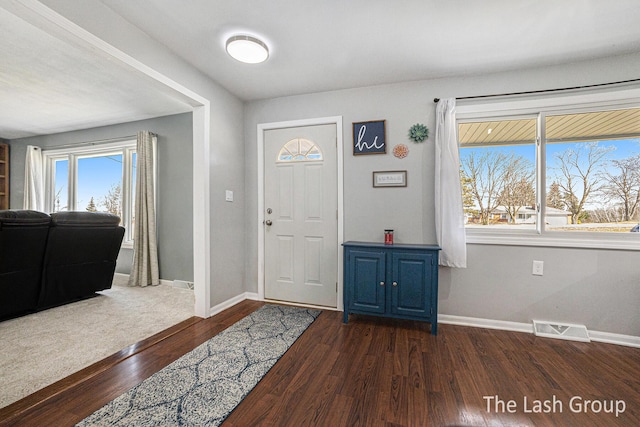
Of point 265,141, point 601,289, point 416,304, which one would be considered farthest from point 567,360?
point 265,141

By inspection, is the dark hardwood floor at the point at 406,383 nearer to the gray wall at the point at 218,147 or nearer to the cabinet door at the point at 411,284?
the cabinet door at the point at 411,284

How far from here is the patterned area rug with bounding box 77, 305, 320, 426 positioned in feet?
4.53

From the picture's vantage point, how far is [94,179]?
4.58m

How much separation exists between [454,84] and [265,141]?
6.88 ft

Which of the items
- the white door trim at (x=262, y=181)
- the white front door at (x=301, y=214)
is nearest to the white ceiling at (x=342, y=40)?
the white door trim at (x=262, y=181)

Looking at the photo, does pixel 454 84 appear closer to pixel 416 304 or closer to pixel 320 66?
pixel 320 66

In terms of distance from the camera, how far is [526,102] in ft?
8.07

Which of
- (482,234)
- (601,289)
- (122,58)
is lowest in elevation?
(601,289)

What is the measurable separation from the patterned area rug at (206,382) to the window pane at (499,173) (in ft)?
6.92

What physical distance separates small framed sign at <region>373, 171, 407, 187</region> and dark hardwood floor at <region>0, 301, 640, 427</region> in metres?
1.43

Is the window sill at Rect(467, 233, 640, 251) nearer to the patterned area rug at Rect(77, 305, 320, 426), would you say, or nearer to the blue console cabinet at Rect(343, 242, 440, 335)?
the blue console cabinet at Rect(343, 242, 440, 335)

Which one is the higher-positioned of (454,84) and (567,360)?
(454,84)

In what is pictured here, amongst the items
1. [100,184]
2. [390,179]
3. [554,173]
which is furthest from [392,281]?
[100,184]

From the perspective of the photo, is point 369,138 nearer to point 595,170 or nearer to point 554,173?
point 554,173
